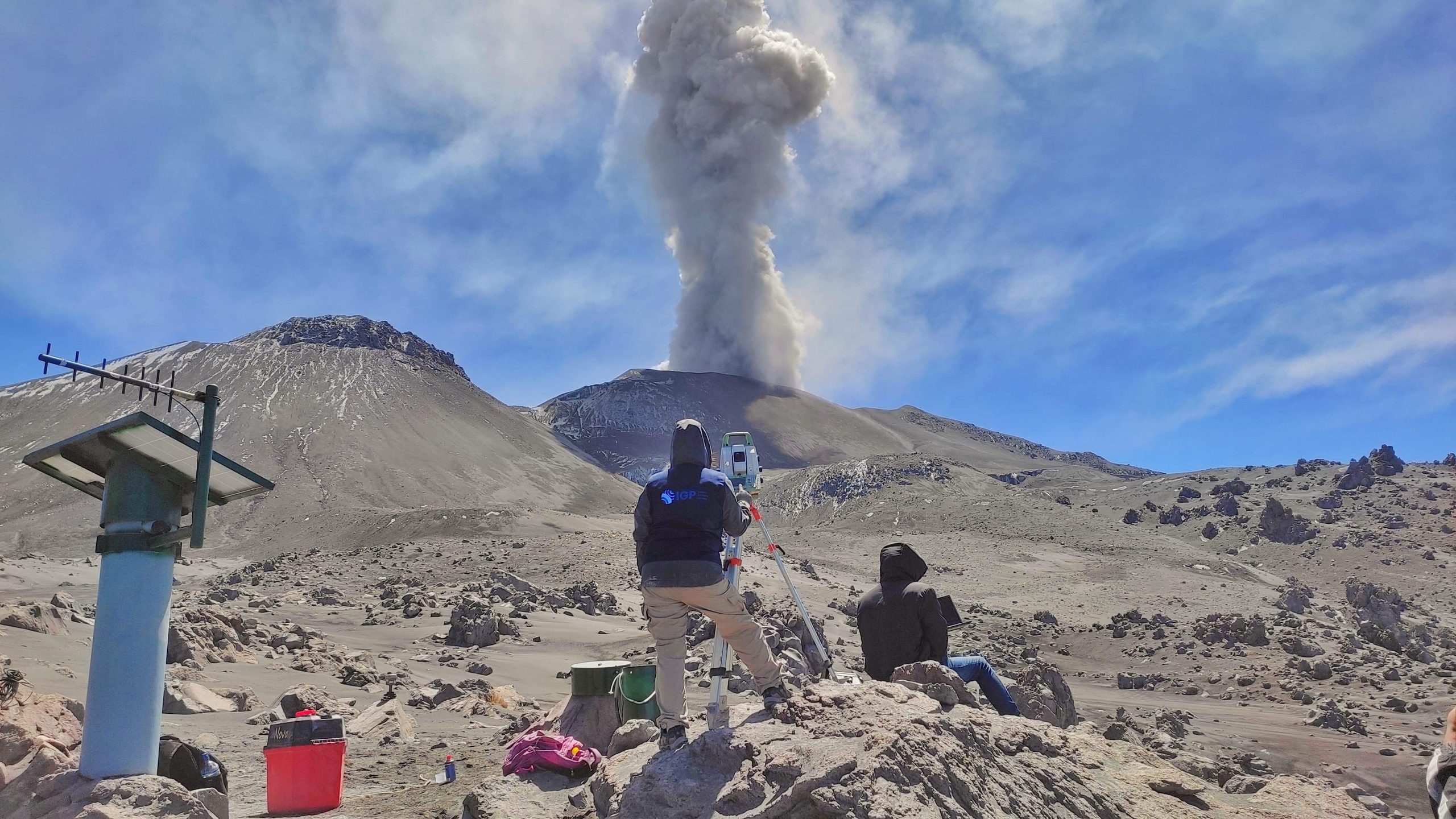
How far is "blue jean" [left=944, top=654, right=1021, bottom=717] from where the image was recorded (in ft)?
15.8

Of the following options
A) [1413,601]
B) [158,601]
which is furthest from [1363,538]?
[158,601]

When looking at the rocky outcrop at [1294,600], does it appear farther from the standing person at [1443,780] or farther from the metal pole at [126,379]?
the metal pole at [126,379]

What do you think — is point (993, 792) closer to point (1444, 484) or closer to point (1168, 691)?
point (1168, 691)

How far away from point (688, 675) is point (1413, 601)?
24967 mm

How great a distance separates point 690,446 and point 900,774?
1650 millimetres

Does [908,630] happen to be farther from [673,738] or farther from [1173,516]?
[1173,516]

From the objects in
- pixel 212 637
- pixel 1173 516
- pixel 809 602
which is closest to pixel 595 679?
pixel 212 637

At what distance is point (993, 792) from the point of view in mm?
3238

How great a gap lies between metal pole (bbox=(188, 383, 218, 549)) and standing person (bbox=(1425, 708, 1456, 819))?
14.6 ft

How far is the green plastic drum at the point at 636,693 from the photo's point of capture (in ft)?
19.1

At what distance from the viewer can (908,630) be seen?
200 inches

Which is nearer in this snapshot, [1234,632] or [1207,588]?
[1234,632]

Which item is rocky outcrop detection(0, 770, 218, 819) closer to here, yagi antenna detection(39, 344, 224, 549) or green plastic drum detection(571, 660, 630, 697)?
yagi antenna detection(39, 344, 224, 549)

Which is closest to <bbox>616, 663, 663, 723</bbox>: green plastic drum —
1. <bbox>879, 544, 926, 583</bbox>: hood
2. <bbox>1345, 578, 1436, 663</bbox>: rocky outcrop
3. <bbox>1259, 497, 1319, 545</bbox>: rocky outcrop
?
<bbox>879, 544, 926, 583</bbox>: hood
